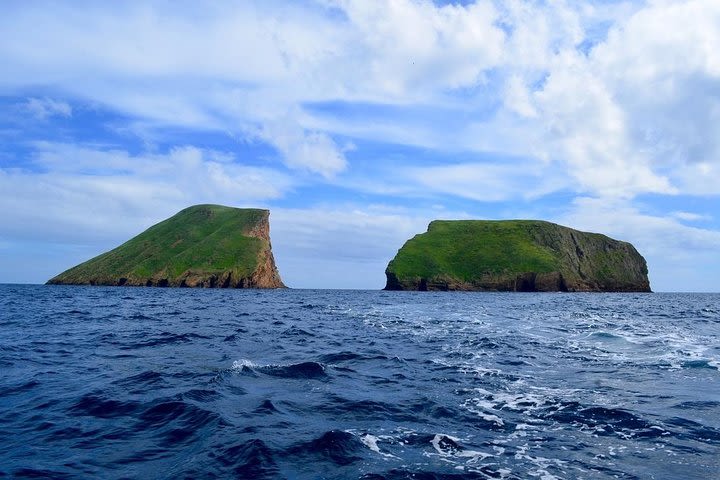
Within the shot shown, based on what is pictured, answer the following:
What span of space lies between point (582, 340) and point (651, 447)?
2212 cm

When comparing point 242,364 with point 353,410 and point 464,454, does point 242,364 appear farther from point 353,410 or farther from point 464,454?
point 464,454

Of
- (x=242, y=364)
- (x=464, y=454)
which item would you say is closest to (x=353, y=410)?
(x=464, y=454)

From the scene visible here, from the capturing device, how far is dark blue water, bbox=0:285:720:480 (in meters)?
10.3

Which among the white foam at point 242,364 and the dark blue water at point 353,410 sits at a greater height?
the white foam at point 242,364

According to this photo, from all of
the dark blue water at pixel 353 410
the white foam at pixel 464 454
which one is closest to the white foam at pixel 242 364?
the dark blue water at pixel 353 410

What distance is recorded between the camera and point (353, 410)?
14.5 m

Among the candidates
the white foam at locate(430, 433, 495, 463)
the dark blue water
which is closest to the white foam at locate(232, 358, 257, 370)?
the dark blue water

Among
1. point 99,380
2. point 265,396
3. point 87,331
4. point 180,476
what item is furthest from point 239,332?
point 180,476

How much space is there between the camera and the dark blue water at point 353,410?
1027 cm

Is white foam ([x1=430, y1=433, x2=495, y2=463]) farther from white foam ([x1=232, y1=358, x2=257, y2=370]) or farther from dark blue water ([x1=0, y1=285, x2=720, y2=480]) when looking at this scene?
white foam ([x1=232, y1=358, x2=257, y2=370])

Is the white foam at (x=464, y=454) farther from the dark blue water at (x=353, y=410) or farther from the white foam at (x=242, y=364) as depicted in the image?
the white foam at (x=242, y=364)

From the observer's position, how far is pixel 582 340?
32.2 meters

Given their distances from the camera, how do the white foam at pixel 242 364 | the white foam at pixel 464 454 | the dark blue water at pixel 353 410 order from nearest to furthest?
the dark blue water at pixel 353 410 < the white foam at pixel 464 454 < the white foam at pixel 242 364

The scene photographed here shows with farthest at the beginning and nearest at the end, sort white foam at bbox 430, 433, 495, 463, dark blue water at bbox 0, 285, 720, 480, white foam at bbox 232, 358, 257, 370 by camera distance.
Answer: white foam at bbox 232, 358, 257, 370 → white foam at bbox 430, 433, 495, 463 → dark blue water at bbox 0, 285, 720, 480
